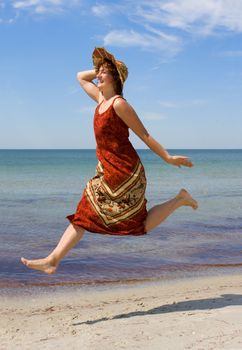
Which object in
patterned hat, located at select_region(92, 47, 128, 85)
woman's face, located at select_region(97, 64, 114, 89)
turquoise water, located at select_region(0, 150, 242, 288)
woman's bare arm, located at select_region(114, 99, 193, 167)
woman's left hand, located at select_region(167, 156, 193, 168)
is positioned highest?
patterned hat, located at select_region(92, 47, 128, 85)

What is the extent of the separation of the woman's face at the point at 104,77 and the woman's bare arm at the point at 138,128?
0.75ft

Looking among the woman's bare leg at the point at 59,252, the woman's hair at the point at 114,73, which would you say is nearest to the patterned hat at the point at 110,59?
the woman's hair at the point at 114,73

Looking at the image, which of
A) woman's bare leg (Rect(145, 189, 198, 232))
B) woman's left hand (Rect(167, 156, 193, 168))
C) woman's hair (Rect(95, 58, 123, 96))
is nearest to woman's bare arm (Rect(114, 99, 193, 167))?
woman's left hand (Rect(167, 156, 193, 168))

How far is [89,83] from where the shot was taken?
15.7ft

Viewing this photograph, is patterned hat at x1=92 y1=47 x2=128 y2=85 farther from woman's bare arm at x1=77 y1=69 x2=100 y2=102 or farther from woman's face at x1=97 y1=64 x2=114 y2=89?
woman's bare arm at x1=77 y1=69 x2=100 y2=102

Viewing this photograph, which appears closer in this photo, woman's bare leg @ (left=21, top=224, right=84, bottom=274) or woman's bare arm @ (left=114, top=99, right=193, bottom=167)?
woman's bare arm @ (left=114, top=99, right=193, bottom=167)

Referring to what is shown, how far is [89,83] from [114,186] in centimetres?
99

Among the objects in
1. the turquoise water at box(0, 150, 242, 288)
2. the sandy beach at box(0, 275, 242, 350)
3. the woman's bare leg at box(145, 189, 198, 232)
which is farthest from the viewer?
the turquoise water at box(0, 150, 242, 288)

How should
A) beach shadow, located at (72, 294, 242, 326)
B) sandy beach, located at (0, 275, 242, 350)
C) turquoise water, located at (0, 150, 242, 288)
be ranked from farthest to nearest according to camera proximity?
turquoise water, located at (0, 150, 242, 288) → beach shadow, located at (72, 294, 242, 326) → sandy beach, located at (0, 275, 242, 350)

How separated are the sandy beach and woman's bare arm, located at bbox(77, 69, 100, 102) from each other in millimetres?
1830

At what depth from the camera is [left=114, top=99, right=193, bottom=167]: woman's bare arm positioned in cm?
425

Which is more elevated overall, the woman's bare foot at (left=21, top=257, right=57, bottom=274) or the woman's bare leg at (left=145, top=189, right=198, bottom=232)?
the woman's bare leg at (left=145, top=189, right=198, bottom=232)

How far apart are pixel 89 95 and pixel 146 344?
7.01 ft

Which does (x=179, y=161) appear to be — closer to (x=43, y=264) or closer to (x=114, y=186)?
(x=114, y=186)
